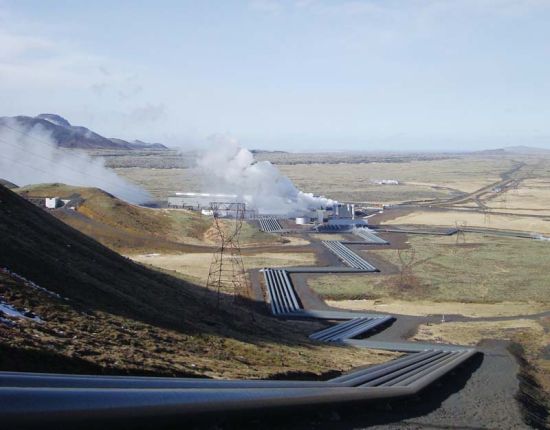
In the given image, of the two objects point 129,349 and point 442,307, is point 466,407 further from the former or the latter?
point 442,307

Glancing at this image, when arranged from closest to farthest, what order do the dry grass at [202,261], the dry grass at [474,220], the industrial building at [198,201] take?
the dry grass at [202,261] < the dry grass at [474,220] < the industrial building at [198,201]

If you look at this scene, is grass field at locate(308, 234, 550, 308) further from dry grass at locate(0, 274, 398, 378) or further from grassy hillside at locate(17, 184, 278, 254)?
grassy hillside at locate(17, 184, 278, 254)

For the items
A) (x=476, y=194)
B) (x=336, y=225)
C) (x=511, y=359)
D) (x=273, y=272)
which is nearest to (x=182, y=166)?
(x=476, y=194)

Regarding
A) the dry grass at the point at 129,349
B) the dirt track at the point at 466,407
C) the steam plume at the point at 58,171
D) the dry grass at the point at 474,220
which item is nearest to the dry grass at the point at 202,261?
the dirt track at the point at 466,407

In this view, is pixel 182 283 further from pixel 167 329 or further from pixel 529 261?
pixel 529 261

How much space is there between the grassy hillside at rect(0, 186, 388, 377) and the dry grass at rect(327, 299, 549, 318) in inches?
216

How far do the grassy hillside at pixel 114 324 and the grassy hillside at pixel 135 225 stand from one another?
19.8 m

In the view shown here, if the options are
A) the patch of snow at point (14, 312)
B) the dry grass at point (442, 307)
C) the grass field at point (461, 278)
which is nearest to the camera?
the patch of snow at point (14, 312)

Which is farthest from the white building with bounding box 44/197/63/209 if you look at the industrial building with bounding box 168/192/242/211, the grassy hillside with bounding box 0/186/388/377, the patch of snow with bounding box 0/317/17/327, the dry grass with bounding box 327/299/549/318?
the patch of snow with bounding box 0/317/17/327

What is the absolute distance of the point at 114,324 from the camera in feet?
43.4

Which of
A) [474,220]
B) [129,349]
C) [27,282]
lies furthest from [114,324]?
[474,220]

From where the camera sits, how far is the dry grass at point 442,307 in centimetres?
2716

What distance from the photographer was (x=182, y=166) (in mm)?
157000

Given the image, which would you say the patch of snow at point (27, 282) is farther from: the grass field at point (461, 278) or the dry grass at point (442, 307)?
the grass field at point (461, 278)
